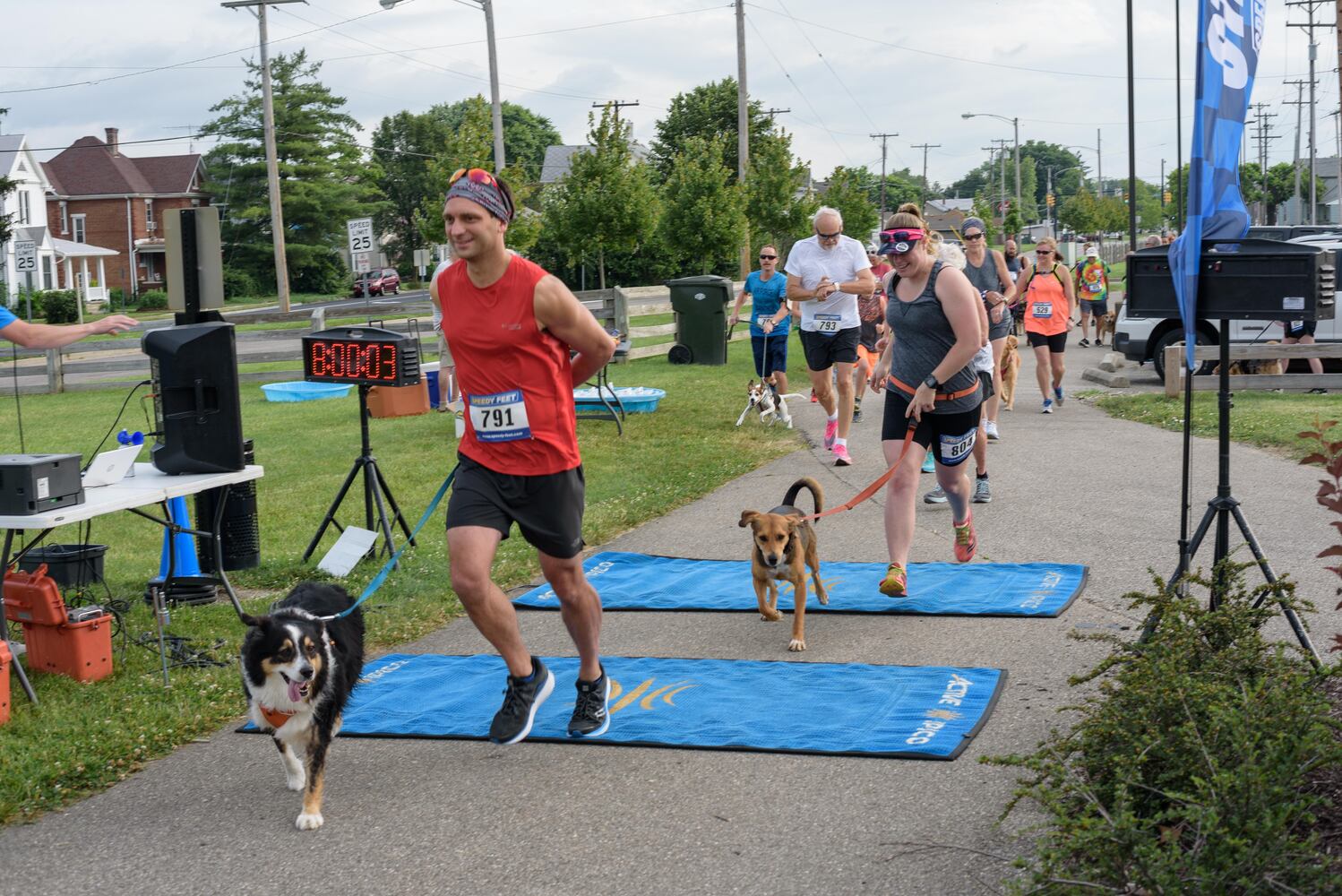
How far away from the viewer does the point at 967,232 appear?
13.1 meters

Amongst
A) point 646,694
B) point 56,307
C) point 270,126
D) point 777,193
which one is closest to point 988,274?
point 646,694

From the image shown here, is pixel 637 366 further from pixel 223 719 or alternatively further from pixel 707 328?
pixel 223 719

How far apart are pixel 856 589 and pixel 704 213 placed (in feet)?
101

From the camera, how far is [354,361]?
8750mm

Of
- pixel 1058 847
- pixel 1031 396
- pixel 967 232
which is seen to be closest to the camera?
pixel 1058 847

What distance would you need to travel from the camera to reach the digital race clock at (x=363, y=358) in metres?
8.65

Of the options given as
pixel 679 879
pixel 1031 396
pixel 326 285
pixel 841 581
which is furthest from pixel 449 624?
pixel 326 285

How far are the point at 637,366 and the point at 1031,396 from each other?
8697 mm

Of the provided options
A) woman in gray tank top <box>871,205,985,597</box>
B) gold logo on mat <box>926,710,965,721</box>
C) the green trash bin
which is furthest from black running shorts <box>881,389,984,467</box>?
the green trash bin

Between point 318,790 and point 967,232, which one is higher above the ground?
point 967,232

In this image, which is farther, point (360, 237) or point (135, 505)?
point (360, 237)

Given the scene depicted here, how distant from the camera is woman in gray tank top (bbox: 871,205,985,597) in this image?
7.39 meters

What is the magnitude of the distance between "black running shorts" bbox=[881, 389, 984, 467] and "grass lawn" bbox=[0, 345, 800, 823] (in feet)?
8.77

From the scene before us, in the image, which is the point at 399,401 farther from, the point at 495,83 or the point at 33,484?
the point at 495,83
